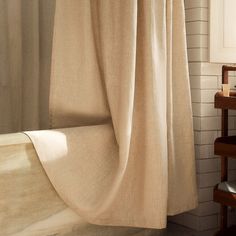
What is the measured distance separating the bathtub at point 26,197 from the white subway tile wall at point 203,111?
2.75ft

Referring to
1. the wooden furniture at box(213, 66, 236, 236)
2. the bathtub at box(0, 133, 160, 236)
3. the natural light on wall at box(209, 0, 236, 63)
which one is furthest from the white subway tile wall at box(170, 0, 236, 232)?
the bathtub at box(0, 133, 160, 236)

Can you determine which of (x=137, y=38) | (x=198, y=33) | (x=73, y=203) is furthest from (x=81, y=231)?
(x=198, y=33)

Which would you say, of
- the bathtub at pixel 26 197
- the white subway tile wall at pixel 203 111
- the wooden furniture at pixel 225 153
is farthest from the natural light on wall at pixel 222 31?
the bathtub at pixel 26 197

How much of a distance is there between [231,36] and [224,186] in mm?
876

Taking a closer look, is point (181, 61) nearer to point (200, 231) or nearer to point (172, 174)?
point (172, 174)

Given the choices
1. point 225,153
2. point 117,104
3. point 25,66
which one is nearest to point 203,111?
point 225,153

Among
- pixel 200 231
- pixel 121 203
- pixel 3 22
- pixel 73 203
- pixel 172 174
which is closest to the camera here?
pixel 73 203

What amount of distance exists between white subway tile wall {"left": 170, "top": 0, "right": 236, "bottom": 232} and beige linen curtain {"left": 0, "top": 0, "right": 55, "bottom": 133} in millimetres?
877

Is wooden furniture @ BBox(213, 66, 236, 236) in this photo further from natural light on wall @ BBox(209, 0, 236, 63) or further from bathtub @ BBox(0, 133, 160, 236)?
bathtub @ BBox(0, 133, 160, 236)

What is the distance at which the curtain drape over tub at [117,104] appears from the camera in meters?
2.08

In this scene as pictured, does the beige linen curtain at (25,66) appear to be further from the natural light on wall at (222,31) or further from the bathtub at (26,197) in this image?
the natural light on wall at (222,31)

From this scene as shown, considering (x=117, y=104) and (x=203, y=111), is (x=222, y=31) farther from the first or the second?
(x=117, y=104)

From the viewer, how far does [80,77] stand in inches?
87.9

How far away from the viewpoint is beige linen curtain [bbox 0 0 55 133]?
2750mm
